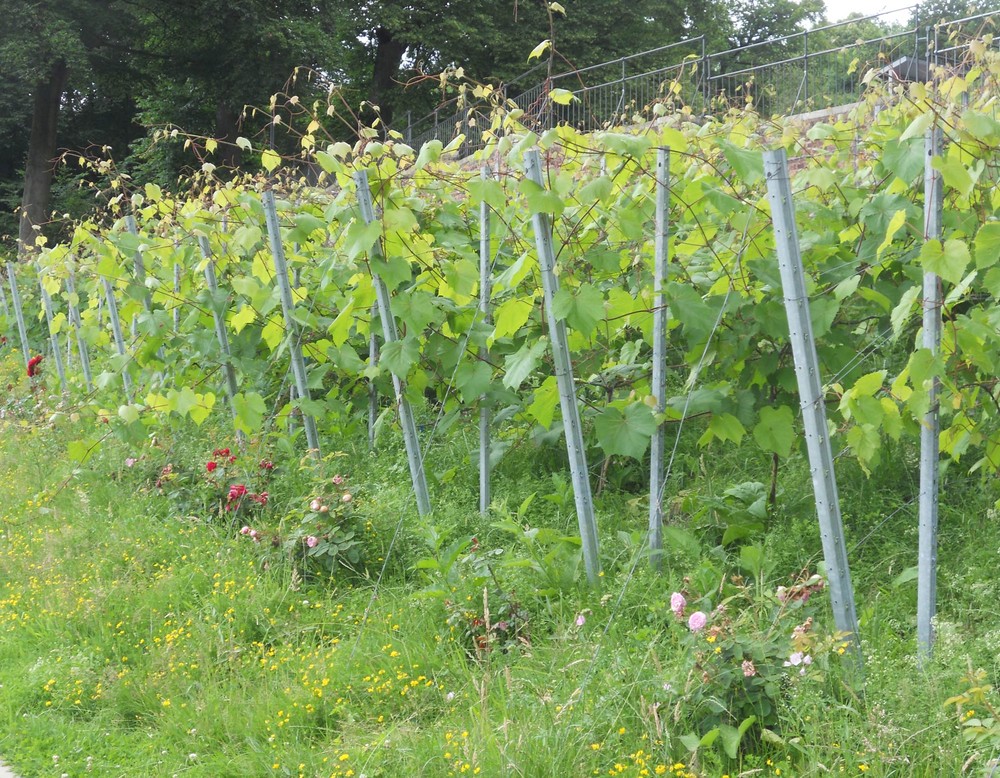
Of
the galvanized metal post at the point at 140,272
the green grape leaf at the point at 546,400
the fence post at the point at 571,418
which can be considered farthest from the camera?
the galvanized metal post at the point at 140,272

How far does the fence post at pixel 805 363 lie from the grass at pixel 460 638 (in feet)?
0.90

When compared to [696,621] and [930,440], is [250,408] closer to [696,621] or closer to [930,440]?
[696,621]

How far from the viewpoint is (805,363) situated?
9.45ft

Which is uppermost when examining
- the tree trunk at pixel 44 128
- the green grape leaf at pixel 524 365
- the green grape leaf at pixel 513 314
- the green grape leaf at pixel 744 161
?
the tree trunk at pixel 44 128

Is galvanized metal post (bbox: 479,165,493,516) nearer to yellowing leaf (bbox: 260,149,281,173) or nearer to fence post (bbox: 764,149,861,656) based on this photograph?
yellowing leaf (bbox: 260,149,281,173)

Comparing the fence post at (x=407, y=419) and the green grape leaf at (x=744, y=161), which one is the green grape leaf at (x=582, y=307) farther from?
the fence post at (x=407, y=419)

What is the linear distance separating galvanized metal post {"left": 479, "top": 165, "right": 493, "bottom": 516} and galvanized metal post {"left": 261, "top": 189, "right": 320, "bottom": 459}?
0.98m

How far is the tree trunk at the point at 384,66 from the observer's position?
31.8 metres

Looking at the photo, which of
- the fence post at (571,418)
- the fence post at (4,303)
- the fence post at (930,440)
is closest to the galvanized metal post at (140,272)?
the fence post at (571,418)

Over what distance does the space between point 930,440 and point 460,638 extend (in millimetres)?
1627

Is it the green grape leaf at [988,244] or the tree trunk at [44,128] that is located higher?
the tree trunk at [44,128]

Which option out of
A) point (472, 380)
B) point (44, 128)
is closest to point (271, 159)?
point (472, 380)

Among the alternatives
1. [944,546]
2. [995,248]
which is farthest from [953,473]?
[995,248]

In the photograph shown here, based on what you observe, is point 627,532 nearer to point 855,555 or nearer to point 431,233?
point 855,555
